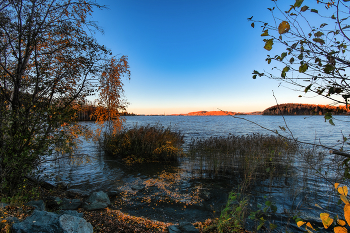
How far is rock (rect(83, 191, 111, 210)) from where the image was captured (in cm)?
509

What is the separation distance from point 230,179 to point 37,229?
23.0 feet

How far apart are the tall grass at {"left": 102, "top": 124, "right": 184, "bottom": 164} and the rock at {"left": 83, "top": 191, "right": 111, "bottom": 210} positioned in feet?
16.2

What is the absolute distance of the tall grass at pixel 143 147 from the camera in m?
10.9

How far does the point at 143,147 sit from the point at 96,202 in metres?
5.96

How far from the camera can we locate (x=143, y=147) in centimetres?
1122

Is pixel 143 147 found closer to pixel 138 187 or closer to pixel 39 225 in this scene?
pixel 138 187

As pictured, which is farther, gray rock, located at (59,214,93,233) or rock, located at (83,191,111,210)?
rock, located at (83,191,111,210)

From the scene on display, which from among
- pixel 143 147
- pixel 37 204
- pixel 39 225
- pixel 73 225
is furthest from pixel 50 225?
pixel 143 147

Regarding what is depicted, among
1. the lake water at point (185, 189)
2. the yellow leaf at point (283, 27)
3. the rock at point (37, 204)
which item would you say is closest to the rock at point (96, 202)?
the lake water at point (185, 189)

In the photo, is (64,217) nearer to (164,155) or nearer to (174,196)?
(174,196)

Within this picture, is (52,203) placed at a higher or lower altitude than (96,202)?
higher

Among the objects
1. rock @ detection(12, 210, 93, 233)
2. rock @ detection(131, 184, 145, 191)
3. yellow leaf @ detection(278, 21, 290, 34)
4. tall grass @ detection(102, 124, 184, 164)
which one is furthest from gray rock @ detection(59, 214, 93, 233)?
tall grass @ detection(102, 124, 184, 164)

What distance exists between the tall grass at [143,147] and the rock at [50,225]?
290 inches

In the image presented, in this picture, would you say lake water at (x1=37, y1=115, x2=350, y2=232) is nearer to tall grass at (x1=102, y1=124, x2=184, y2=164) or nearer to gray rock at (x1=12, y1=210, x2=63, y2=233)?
tall grass at (x1=102, y1=124, x2=184, y2=164)
